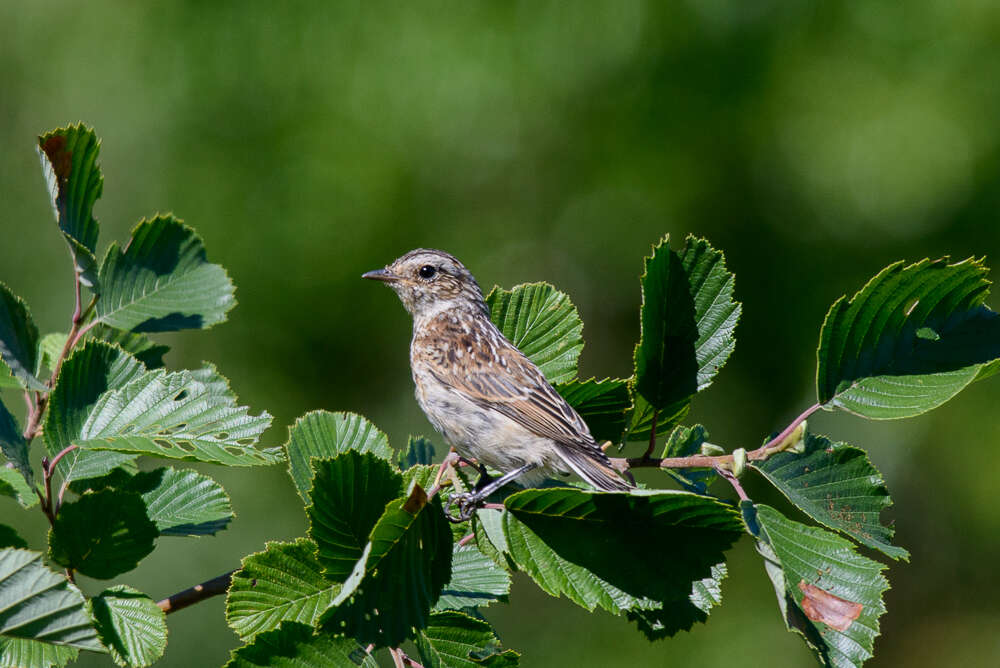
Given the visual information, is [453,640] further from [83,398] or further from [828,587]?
[83,398]

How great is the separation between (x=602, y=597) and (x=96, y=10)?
1146 cm

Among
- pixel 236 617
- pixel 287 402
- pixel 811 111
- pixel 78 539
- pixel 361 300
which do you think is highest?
pixel 811 111

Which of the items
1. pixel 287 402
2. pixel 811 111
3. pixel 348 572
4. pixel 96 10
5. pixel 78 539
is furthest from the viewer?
pixel 96 10

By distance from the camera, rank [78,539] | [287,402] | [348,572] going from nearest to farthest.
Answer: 1. [348,572]
2. [78,539]
3. [287,402]

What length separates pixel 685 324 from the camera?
7.95 ft

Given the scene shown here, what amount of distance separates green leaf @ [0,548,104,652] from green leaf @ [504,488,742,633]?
0.91m

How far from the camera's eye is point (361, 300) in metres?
9.75

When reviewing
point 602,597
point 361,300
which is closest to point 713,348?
point 602,597

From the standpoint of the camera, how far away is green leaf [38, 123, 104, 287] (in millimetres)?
2498

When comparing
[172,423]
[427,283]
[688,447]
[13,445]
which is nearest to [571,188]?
[427,283]

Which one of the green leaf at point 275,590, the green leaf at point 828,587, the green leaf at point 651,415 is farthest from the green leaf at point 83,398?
the green leaf at point 828,587

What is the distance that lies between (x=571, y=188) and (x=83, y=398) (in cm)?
898

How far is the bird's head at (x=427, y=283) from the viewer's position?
15.3ft

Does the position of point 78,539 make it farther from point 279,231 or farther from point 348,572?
point 279,231
